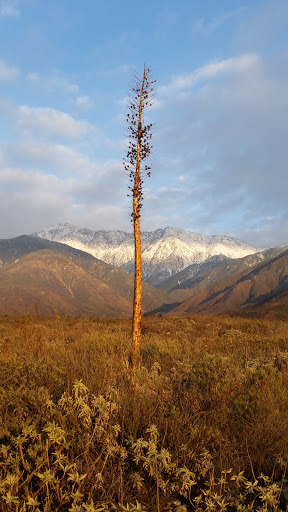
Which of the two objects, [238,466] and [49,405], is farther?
[49,405]

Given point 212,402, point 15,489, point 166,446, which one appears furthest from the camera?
point 212,402

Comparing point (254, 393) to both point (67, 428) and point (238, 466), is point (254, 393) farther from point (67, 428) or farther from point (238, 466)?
point (67, 428)

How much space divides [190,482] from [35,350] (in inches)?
248

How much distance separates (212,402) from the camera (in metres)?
5.31

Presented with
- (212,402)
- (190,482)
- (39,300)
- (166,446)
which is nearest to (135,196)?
(212,402)

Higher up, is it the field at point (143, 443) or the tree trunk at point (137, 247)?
the tree trunk at point (137, 247)

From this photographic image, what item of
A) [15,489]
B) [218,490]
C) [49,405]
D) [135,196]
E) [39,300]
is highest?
[135,196]

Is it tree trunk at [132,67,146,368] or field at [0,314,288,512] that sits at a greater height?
tree trunk at [132,67,146,368]

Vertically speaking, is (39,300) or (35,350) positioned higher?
(35,350)

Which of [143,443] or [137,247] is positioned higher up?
[137,247]

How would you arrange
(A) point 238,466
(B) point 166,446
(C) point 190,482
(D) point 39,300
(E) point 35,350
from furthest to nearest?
(D) point 39,300 < (E) point 35,350 < (B) point 166,446 < (A) point 238,466 < (C) point 190,482

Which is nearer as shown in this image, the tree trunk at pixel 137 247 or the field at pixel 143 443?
the field at pixel 143 443

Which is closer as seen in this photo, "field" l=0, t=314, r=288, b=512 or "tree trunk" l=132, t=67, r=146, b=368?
"field" l=0, t=314, r=288, b=512

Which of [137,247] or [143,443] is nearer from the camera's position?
[143,443]
